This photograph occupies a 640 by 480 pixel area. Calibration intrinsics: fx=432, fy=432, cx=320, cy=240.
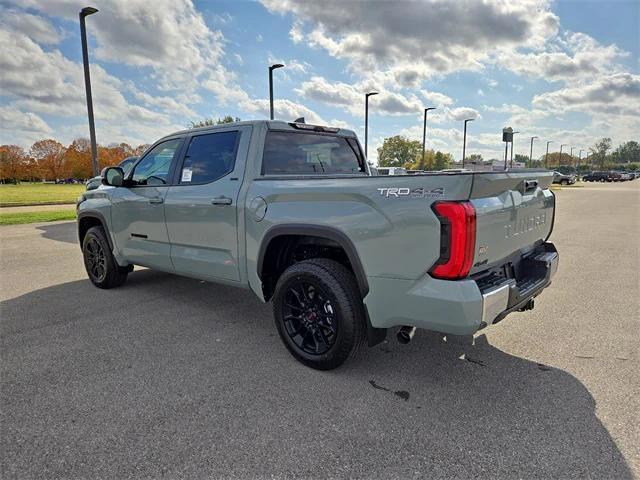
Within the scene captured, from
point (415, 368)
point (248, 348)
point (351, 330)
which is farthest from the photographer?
point (248, 348)

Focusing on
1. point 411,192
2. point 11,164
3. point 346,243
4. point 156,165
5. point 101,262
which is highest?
point 11,164

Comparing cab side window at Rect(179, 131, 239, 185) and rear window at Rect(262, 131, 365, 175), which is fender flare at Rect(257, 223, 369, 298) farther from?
cab side window at Rect(179, 131, 239, 185)

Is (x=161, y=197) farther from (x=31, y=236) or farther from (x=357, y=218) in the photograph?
(x=31, y=236)

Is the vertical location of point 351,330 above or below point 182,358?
above

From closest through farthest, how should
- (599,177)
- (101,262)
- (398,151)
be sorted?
(101,262), (599,177), (398,151)

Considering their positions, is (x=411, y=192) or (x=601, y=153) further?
(x=601, y=153)

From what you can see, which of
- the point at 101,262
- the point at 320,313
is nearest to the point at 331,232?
the point at 320,313

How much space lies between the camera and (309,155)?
4.23 metres

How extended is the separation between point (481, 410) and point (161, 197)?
A: 3.47 metres

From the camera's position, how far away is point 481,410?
106 inches

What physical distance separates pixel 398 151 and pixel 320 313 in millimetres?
88821

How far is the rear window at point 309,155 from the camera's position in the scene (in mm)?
3879

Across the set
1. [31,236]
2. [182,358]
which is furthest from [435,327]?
[31,236]

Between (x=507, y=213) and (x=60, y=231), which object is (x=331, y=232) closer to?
(x=507, y=213)
